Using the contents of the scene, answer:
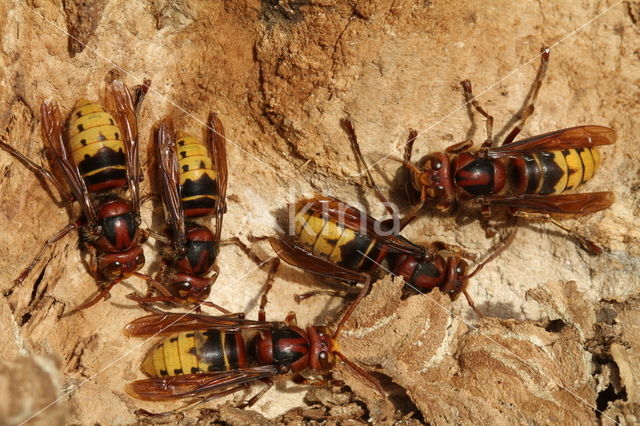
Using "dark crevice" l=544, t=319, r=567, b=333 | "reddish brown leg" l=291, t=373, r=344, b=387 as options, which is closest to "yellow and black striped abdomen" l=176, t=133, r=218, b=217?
"reddish brown leg" l=291, t=373, r=344, b=387

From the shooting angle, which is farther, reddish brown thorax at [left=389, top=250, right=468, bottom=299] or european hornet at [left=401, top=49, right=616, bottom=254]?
reddish brown thorax at [left=389, top=250, right=468, bottom=299]

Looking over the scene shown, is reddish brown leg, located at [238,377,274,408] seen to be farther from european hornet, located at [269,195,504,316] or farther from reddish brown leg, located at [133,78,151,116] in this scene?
reddish brown leg, located at [133,78,151,116]

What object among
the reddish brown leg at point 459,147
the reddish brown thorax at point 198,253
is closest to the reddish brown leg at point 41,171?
the reddish brown thorax at point 198,253

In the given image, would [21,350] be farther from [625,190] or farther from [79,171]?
[625,190]

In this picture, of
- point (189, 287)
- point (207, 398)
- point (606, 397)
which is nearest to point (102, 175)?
point (189, 287)

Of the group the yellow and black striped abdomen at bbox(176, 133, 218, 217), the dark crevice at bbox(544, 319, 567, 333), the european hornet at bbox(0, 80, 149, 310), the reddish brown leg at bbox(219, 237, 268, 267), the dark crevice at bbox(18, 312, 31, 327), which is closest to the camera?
the dark crevice at bbox(18, 312, 31, 327)

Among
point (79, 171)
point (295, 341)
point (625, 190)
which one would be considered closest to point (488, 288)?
point (625, 190)

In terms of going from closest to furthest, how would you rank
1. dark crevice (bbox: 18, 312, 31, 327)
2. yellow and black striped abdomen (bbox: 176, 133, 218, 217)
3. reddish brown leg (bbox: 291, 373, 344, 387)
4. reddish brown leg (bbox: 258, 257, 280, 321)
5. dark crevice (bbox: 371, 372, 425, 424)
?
1. dark crevice (bbox: 18, 312, 31, 327)
2. dark crevice (bbox: 371, 372, 425, 424)
3. reddish brown leg (bbox: 291, 373, 344, 387)
4. yellow and black striped abdomen (bbox: 176, 133, 218, 217)
5. reddish brown leg (bbox: 258, 257, 280, 321)
